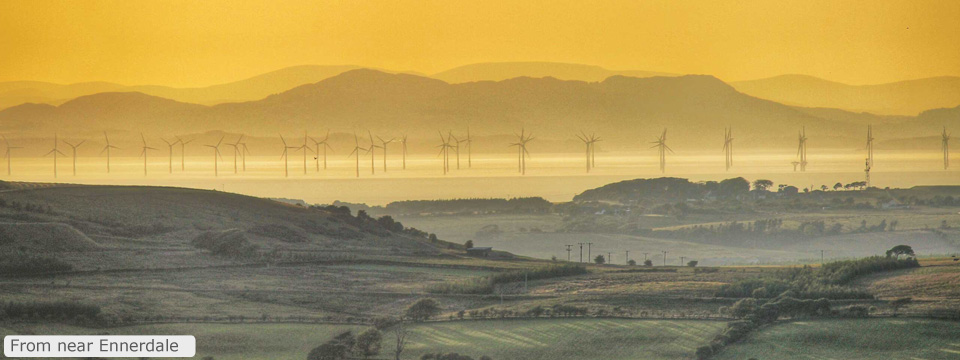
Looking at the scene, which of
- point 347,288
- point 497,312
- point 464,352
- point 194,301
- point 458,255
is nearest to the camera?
point 464,352

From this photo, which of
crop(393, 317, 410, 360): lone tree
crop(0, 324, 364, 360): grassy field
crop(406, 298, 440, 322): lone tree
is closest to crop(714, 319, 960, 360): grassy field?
crop(393, 317, 410, 360): lone tree

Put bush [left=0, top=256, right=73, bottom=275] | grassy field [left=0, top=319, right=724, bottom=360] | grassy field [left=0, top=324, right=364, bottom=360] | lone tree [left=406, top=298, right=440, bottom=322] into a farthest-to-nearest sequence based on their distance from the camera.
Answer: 1. bush [left=0, top=256, right=73, bottom=275]
2. lone tree [left=406, top=298, right=440, bottom=322]
3. grassy field [left=0, top=319, right=724, bottom=360]
4. grassy field [left=0, top=324, right=364, bottom=360]

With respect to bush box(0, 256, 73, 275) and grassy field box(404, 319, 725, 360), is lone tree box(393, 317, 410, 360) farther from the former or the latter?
bush box(0, 256, 73, 275)

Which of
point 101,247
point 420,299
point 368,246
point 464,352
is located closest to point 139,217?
point 101,247

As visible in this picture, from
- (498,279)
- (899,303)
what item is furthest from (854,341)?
(498,279)

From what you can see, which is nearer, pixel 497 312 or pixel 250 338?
pixel 250 338

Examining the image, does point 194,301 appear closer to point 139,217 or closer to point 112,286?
point 112,286
